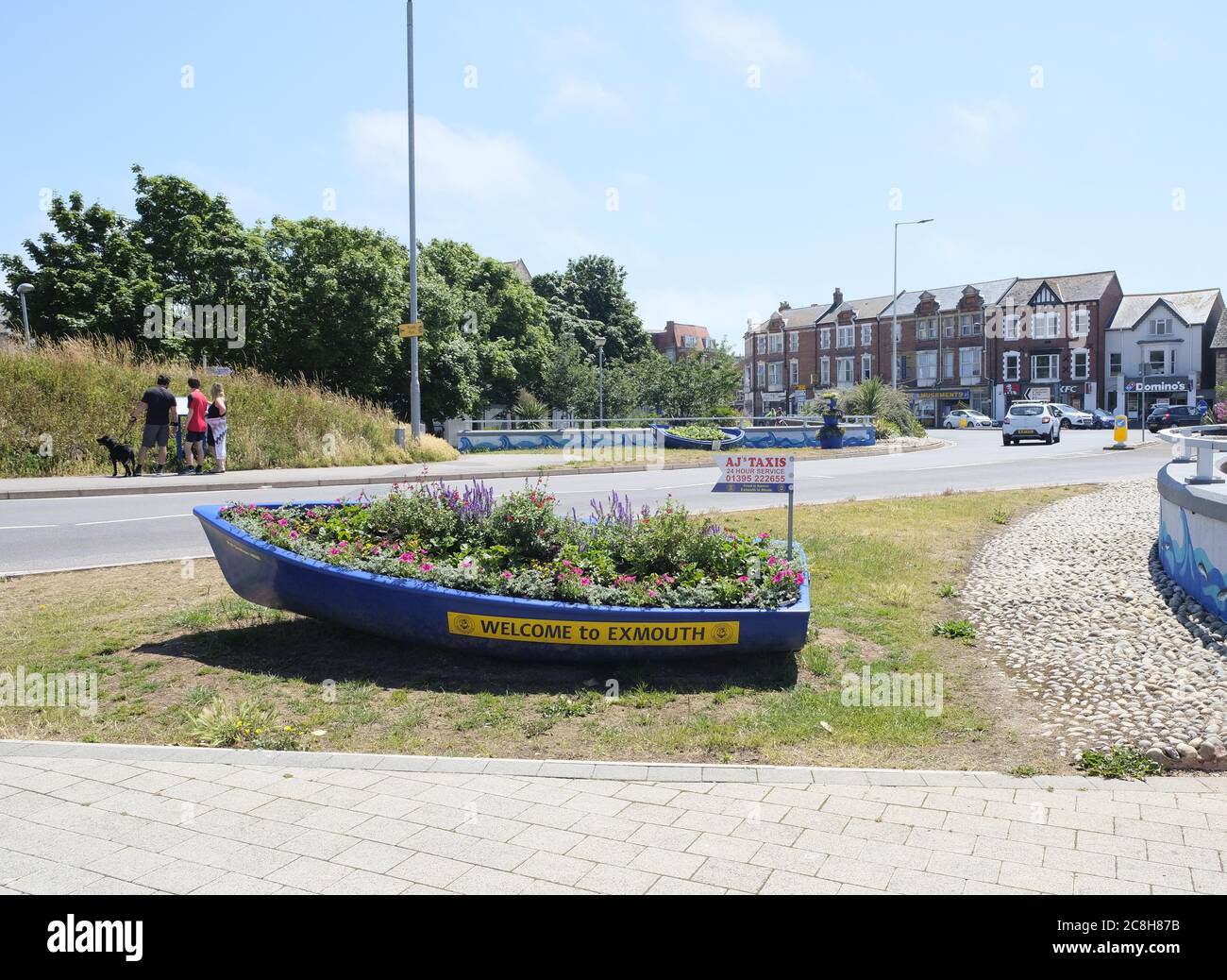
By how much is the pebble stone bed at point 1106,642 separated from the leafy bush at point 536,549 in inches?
71.7

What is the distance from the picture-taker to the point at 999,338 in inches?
2921

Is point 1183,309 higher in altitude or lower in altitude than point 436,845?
higher

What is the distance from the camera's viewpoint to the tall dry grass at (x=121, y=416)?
1936cm

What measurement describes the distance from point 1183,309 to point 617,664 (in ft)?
245

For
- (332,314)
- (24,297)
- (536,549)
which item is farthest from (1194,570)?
(24,297)

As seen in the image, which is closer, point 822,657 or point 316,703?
point 316,703

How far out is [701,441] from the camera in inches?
1305

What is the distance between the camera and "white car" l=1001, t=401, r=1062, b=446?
120ft

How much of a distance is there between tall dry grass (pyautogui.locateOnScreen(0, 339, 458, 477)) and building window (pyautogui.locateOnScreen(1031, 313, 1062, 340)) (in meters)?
60.7

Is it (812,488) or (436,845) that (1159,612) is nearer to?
(436,845)
